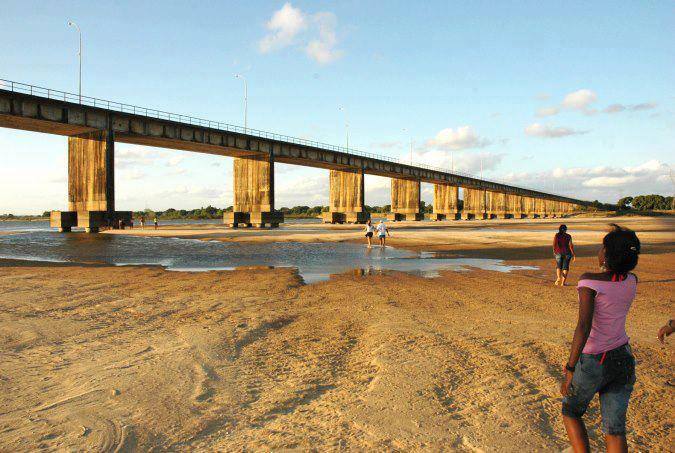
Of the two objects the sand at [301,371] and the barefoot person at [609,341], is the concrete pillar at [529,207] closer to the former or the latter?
the sand at [301,371]

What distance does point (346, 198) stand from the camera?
70000 mm

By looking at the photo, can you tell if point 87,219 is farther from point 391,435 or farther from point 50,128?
point 391,435

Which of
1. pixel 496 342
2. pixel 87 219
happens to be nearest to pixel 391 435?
pixel 496 342

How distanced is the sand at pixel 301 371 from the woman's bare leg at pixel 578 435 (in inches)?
16.7

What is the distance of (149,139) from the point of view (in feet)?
143

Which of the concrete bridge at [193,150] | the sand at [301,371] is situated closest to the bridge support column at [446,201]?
the concrete bridge at [193,150]

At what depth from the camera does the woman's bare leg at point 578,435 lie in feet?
9.64

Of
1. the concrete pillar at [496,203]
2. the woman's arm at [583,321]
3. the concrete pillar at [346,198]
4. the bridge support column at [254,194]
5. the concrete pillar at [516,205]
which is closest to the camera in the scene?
the woman's arm at [583,321]

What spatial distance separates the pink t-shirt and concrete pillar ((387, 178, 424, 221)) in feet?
266

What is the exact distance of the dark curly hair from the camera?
2799mm

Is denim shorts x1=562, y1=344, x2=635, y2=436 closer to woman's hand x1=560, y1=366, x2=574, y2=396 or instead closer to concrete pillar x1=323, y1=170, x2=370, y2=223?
woman's hand x1=560, y1=366, x2=574, y2=396

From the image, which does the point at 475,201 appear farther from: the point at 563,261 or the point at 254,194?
the point at 563,261

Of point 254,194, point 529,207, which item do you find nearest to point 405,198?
point 254,194

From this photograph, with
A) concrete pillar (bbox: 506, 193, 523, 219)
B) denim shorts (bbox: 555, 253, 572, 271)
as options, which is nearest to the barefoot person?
denim shorts (bbox: 555, 253, 572, 271)
